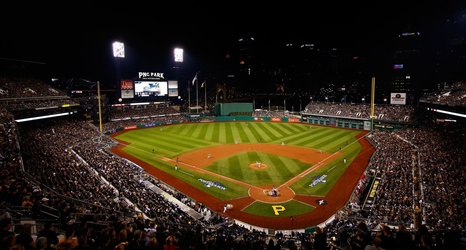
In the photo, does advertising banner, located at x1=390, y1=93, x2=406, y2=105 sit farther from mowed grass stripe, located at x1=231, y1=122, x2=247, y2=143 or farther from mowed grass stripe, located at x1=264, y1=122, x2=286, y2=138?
mowed grass stripe, located at x1=231, y1=122, x2=247, y2=143

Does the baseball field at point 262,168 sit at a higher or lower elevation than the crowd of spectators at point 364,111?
lower

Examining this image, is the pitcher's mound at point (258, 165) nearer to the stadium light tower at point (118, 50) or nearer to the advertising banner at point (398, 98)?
the advertising banner at point (398, 98)

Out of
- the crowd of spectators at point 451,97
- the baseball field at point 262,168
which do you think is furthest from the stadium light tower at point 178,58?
the crowd of spectators at point 451,97

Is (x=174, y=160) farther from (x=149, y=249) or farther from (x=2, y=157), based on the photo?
(x=149, y=249)

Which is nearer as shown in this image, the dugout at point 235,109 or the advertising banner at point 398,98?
the advertising banner at point 398,98

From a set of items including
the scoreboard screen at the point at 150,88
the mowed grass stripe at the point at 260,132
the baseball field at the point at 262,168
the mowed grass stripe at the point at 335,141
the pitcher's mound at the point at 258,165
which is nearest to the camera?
the baseball field at the point at 262,168

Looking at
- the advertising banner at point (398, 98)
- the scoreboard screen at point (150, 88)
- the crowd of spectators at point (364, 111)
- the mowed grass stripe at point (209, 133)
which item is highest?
the scoreboard screen at point (150, 88)
